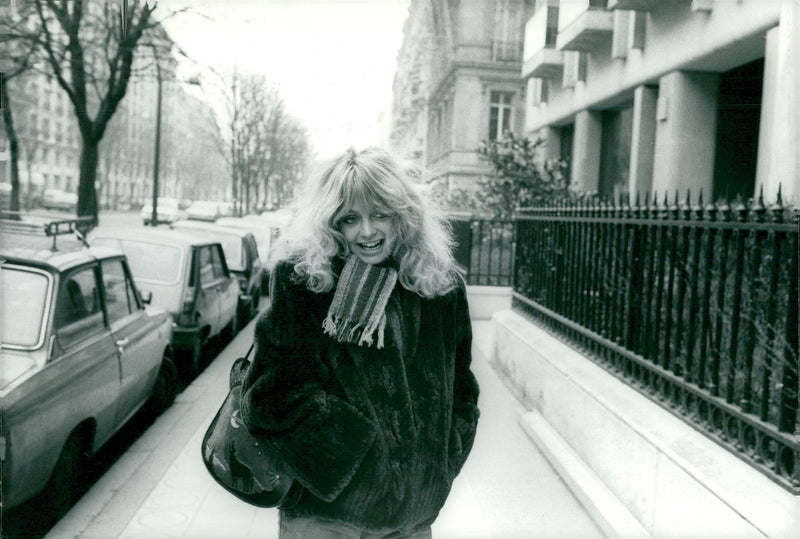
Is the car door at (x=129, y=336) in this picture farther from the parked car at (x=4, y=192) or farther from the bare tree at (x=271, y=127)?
the bare tree at (x=271, y=127)

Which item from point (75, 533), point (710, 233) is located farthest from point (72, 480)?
point (710, 233)

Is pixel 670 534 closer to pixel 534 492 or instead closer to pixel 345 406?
pixel 534 492

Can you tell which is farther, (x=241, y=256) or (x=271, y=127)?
(x=241, y=256)

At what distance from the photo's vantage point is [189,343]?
7875 mm

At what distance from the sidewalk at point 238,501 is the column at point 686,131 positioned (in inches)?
156

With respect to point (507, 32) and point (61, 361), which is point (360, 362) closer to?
point (61, 361)

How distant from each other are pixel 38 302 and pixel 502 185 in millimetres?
7546

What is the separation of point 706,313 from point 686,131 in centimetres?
527

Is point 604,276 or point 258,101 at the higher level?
point 258,101

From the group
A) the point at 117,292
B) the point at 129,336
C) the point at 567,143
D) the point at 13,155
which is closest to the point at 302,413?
the point at 13,155

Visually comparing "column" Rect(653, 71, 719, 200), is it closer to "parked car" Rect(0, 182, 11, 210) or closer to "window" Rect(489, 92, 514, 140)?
"window" Rect(489, 92, 514, 140)

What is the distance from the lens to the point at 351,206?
6.70 feet

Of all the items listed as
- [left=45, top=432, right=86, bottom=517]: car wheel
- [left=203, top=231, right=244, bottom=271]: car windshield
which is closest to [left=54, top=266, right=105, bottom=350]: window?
[left=45, top=432, right=86, bottom=517]: car wheel

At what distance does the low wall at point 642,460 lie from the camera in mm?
2885
